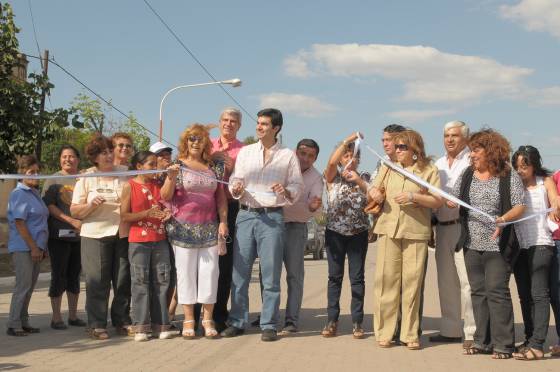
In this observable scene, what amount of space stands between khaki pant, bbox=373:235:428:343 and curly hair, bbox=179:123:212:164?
6.71 ft

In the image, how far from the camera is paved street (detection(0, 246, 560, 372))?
5891 millimetres

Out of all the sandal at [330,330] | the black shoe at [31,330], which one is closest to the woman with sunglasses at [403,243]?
the sandal at [330,330]

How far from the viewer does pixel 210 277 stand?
23.8ft

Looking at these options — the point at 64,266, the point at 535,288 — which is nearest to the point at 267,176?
the point at 64,266

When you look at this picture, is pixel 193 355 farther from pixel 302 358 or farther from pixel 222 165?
pixel 222 165

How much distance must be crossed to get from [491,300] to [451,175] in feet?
4.67

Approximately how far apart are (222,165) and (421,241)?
2.30 m

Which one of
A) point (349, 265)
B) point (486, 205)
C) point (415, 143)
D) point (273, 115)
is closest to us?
point (486, 205)

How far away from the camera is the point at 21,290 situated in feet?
24.5

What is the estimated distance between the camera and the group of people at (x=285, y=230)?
6516mm

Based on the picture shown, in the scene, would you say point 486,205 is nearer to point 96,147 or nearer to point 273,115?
point 273,115

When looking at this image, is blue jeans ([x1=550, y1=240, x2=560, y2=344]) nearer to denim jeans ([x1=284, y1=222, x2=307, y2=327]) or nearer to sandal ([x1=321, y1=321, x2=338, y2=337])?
sandal ([x1=321, y1=321, x2=338, y2=337])

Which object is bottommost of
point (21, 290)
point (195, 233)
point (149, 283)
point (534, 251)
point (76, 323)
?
point (76, 323)

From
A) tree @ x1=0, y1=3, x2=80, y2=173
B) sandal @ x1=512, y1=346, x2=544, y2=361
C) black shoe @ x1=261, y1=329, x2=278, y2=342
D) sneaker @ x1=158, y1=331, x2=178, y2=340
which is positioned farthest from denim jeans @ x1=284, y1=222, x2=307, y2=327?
tree @ x1=0, y1=3, x2=80, y2=173
